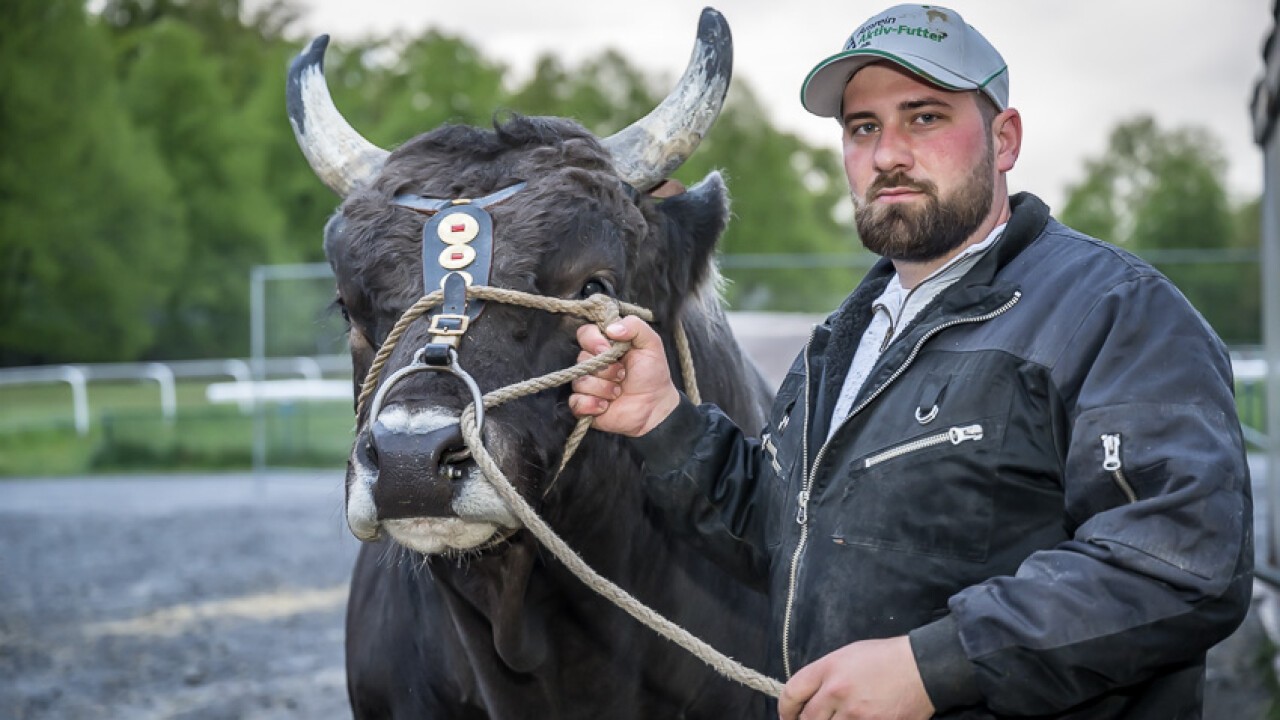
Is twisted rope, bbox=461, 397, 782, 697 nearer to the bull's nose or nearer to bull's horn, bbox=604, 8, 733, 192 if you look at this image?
the bull's nose

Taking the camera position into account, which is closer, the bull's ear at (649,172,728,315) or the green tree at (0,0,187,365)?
the bull's ear at (649,172,728,315)

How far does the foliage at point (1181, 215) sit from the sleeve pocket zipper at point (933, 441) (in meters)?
14.4

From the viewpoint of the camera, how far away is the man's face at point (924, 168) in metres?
2.54

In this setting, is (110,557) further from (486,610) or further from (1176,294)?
(1176,294)

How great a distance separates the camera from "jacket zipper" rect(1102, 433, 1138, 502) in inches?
80.2

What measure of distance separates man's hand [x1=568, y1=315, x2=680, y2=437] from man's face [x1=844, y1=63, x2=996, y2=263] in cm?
58

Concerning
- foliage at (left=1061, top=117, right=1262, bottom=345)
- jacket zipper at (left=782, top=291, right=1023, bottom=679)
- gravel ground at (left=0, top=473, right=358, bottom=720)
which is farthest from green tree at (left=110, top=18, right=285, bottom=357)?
jacket zipper at (left=782, top=291, right=1023, bottom=679)

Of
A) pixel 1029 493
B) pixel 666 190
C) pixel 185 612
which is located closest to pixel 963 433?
pixel 1029 493

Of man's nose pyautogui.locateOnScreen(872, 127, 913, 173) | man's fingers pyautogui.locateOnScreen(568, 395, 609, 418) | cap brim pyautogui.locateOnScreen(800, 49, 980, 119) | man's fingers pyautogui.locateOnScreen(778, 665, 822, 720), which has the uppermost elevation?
cap brim pyautogui.locateOnScreen(800, 49, 980, 119)

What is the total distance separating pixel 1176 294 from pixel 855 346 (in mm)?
753

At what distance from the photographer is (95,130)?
33.8 m

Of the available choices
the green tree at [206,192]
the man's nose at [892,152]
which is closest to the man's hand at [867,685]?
the man's nose at [892,152]

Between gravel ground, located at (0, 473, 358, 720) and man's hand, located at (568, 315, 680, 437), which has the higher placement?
man's hand, located at (568, 315, 680, 437)

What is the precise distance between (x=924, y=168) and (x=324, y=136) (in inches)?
78.9
